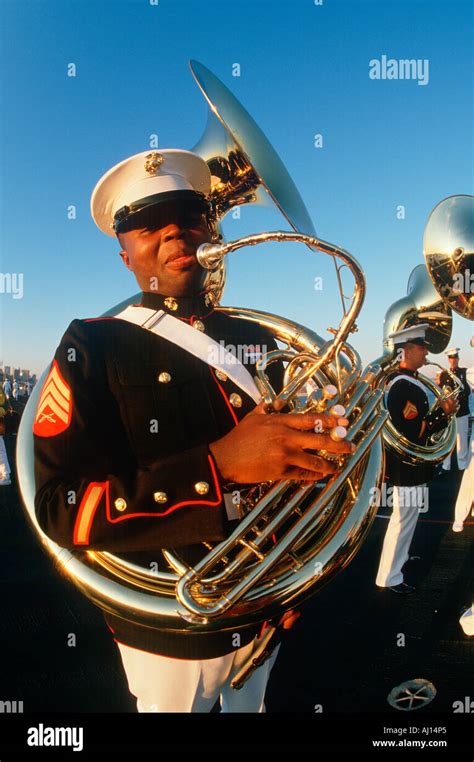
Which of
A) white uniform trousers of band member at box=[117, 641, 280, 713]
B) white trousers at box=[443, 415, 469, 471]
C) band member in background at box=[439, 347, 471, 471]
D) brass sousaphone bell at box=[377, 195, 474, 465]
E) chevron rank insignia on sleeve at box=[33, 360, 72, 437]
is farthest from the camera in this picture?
white trousers at box=[443, 415, 469, 471]

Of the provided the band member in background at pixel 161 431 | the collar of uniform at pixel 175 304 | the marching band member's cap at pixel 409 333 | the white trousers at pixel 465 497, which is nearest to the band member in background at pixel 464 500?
the white trousers at pixel 465 497

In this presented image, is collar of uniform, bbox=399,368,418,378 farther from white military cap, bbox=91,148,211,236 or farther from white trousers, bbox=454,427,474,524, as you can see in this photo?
white military cap, bbox=91,148,211,236

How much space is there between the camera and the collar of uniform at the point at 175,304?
63.2 inches

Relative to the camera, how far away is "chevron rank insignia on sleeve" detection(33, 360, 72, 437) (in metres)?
1.30

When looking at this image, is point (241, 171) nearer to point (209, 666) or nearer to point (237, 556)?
point (237, 556)

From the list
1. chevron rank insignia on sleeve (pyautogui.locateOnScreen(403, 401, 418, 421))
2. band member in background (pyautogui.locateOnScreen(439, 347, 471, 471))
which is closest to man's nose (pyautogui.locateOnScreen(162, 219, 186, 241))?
chevron rank insignia on sleeve (pyautogui.locateOnScreen(403, 401, 418, 421))

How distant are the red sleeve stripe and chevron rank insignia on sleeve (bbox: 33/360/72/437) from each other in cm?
19

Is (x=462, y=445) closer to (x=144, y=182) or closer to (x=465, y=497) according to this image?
(x=465, y=497)

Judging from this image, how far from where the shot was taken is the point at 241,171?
198cm

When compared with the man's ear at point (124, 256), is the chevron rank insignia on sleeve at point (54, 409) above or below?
below

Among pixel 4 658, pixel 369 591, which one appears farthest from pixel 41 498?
pixel 369 591

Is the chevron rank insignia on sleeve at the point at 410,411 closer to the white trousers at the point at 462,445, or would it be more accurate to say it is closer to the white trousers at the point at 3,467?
the white trousers at the point at 462,445

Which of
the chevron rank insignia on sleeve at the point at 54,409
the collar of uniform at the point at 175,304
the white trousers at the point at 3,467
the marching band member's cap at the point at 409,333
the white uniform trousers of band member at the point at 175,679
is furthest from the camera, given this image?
the white trousers at the point at 3,467

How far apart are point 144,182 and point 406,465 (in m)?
3.17
